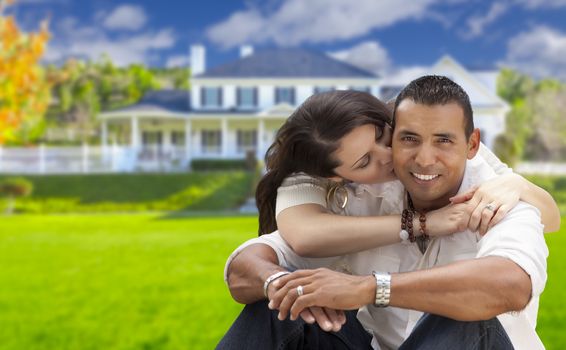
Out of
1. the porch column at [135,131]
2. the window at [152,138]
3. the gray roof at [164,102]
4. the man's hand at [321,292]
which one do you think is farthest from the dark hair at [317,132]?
the window at [152,138]

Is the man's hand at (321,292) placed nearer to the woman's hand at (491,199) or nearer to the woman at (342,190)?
the woman at (342,190)

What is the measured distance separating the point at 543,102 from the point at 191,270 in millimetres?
35445

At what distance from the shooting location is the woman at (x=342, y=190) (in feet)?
8.11

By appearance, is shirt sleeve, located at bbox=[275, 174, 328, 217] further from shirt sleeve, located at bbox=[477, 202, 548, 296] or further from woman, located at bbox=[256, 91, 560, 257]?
shirt sleeve, located at bbox=[477, 202, 548, 296]

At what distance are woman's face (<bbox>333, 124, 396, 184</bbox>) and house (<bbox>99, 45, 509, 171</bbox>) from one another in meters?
25.3

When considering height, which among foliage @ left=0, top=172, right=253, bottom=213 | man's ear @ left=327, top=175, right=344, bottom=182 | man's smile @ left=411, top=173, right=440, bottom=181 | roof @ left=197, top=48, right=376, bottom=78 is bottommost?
foliage @ left=0, top=172, right=253, bottom=213

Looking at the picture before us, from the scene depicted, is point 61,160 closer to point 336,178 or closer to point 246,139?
point 246,139

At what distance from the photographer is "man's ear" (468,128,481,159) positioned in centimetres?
260

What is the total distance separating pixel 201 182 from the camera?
76.6 ft

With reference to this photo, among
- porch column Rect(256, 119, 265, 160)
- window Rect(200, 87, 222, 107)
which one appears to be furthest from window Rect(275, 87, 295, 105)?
window Rect(200, 87, 222, 107)

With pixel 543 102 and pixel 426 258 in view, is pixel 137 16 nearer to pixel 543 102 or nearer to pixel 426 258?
pixel 543 102

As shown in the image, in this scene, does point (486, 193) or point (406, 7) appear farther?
point (406, 7)

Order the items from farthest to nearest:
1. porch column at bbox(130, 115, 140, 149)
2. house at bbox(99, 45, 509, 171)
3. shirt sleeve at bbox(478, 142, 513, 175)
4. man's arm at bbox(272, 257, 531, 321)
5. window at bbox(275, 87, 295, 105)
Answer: window at bbox(275, 87, 295, 105)
house at bbox(99, 45, 509, 171)
porch column at bbox(130, 115, 140, 149)
shirt sleeve at bbox(478, 142, 513, 175)
man's arm at bbox(272, 257, 531, 321)

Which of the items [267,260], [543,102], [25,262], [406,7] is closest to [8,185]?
[25,262]
